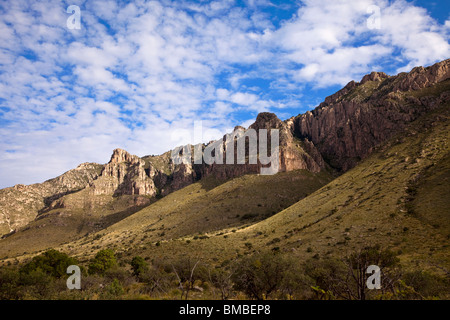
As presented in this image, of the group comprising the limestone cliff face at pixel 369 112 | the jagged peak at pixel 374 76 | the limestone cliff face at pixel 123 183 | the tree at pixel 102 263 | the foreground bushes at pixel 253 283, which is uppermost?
the jagged peak at pixel 374 76

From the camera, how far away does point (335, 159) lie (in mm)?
133750

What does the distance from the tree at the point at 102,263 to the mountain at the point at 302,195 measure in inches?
389

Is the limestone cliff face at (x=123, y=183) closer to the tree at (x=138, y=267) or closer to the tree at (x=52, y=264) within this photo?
the tree at (x=52, y=264)

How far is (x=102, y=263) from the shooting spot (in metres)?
41.5

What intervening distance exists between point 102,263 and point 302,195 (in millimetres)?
73478

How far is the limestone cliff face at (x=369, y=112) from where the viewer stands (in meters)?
89.0

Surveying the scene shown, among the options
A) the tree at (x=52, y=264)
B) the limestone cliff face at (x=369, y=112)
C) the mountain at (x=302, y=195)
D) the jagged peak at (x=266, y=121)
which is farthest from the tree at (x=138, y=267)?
the jagged peak at (x=266, y=121)

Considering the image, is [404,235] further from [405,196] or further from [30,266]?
[30,266]

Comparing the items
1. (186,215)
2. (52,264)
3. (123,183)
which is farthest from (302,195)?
(123,183)

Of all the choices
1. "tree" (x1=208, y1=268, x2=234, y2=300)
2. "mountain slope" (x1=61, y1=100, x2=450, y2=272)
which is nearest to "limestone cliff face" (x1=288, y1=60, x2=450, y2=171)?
"mountain slope" (x1=61, y1=100, x2=450, y2=272)

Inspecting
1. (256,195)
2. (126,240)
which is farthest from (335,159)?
(126,240)

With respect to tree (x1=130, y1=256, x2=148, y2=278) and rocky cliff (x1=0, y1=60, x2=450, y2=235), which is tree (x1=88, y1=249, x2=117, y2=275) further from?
rocky cliff (x1=0, y1=60, x2=450, y2=235)

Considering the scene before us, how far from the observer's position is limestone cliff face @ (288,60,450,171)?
89.0m
